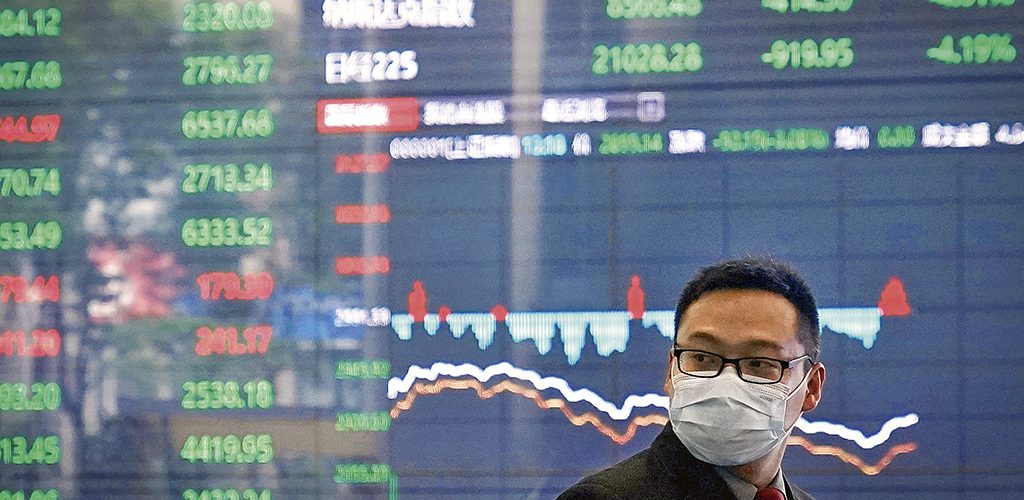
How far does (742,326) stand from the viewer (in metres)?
1.57

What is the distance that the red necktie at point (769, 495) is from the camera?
160 cm

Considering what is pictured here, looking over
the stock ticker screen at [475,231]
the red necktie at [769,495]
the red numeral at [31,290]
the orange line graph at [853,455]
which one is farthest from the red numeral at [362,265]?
the red necktie at [769,495]

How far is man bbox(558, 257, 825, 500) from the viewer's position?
1561mm

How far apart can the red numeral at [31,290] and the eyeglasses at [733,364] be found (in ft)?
5.41

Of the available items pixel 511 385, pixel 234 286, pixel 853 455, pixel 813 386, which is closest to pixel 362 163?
pixel 234 286

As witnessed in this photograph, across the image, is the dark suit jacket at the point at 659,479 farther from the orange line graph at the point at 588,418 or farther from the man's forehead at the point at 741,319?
the orange line graph at the point at 588,418

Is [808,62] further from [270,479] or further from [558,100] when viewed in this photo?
[270,479]

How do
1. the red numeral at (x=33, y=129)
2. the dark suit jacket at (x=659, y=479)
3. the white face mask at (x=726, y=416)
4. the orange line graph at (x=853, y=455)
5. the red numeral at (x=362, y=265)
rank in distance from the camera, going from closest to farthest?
1. the dark suit jacket at (x=659, y=479)
2. the white face mask at (x=726, y=416)
3. the orange line graph at (x=853, y=455)
4. the red numeral at (x=362, y=265)
5. the red numeral at (x=33, y=129)

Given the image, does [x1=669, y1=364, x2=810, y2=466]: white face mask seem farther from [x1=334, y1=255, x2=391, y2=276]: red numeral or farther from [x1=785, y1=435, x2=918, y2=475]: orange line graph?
[x1=334, y1=255, x2=391, y2=276]: red numeral

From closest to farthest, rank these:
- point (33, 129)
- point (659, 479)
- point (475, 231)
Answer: point (659, 479) → point (475, 231) → point (33, 129)

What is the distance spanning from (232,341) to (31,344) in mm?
435

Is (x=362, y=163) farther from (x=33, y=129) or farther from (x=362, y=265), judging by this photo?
(x=33, y=129)

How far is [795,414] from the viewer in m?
1.69

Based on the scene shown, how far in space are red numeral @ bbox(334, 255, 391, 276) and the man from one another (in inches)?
45.2
